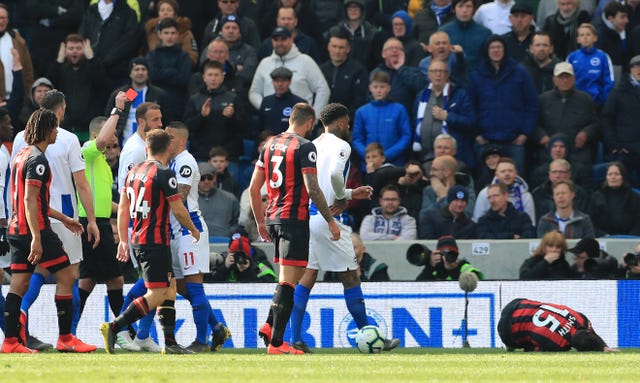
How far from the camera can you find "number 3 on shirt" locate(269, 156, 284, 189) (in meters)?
12.3

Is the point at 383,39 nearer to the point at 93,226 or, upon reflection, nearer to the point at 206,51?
the point at 206,51

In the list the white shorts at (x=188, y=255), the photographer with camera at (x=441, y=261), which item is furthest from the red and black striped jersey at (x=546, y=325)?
the white shorts at (x=188, y=255)

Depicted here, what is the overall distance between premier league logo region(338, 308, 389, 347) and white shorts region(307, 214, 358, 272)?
216 cm

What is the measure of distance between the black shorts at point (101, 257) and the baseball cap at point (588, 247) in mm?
4989

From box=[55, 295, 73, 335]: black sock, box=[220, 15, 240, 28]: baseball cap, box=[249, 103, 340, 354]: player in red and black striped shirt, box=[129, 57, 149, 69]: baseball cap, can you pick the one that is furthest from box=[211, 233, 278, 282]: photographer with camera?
box=[220, 15, 240, 28]: baseball cap

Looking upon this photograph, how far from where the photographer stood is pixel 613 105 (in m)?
18.1

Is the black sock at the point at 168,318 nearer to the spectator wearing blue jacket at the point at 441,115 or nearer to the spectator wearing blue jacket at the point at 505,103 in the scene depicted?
the spectator wearing blue jacket at the point at 441,115

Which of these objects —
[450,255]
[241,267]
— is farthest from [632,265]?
[241,267]

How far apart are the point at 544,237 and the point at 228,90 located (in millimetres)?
5694

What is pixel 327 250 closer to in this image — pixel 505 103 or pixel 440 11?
pixel 505 103

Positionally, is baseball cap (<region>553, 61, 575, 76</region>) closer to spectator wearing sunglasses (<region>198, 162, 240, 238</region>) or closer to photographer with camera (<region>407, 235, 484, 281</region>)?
photographer with camera (<region>407, 235, 484, 281</region>)

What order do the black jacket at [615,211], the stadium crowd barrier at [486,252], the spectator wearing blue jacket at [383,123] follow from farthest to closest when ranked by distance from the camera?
the spectator wearing blue jacket at [383,123] → the black jacket at [615,211] → the stadium crowd barrier at [486,252]

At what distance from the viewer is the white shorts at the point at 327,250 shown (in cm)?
1283

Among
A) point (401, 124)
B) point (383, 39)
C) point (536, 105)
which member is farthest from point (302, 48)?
point (536, 105)
